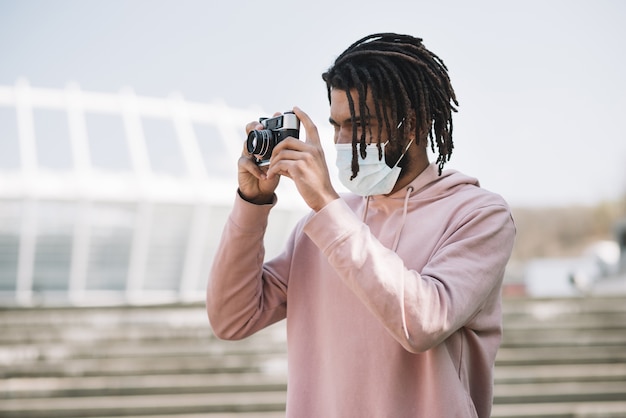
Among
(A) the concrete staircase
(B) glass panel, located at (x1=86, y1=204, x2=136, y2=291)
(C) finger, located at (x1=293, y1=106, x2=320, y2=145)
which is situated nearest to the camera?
(C) finger, located at (x1=293, y1=106, x2=320, y2=145)

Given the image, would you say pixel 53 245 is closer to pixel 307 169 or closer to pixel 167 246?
pixel 167 246

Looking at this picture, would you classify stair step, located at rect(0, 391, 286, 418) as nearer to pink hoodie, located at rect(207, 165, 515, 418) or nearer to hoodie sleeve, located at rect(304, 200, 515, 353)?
pink hoodie, located at rect(207, 165, 515, 418)

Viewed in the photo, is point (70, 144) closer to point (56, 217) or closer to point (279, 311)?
point (56, 217)

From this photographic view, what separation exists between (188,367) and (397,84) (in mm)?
5415

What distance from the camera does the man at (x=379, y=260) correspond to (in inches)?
54.4

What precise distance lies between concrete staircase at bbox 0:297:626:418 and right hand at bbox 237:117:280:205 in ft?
15.2

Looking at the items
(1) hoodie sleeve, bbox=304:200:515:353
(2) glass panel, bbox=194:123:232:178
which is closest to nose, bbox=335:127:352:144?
(1) hoodie sleeve, bbox=304:200:515:353

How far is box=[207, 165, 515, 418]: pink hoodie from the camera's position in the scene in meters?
1.36

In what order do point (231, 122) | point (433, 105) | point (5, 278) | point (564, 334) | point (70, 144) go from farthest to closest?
point (231, 122) → point (70, 144) → point (5, 278) → point (564, 334) → point (433, 105)

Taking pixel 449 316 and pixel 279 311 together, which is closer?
pixel 449 316

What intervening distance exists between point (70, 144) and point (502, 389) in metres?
10.7

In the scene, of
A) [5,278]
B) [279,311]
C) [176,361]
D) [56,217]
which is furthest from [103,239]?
[279,311]

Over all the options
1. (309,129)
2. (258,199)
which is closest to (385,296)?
(309,129)

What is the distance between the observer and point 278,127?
5.35 feet
